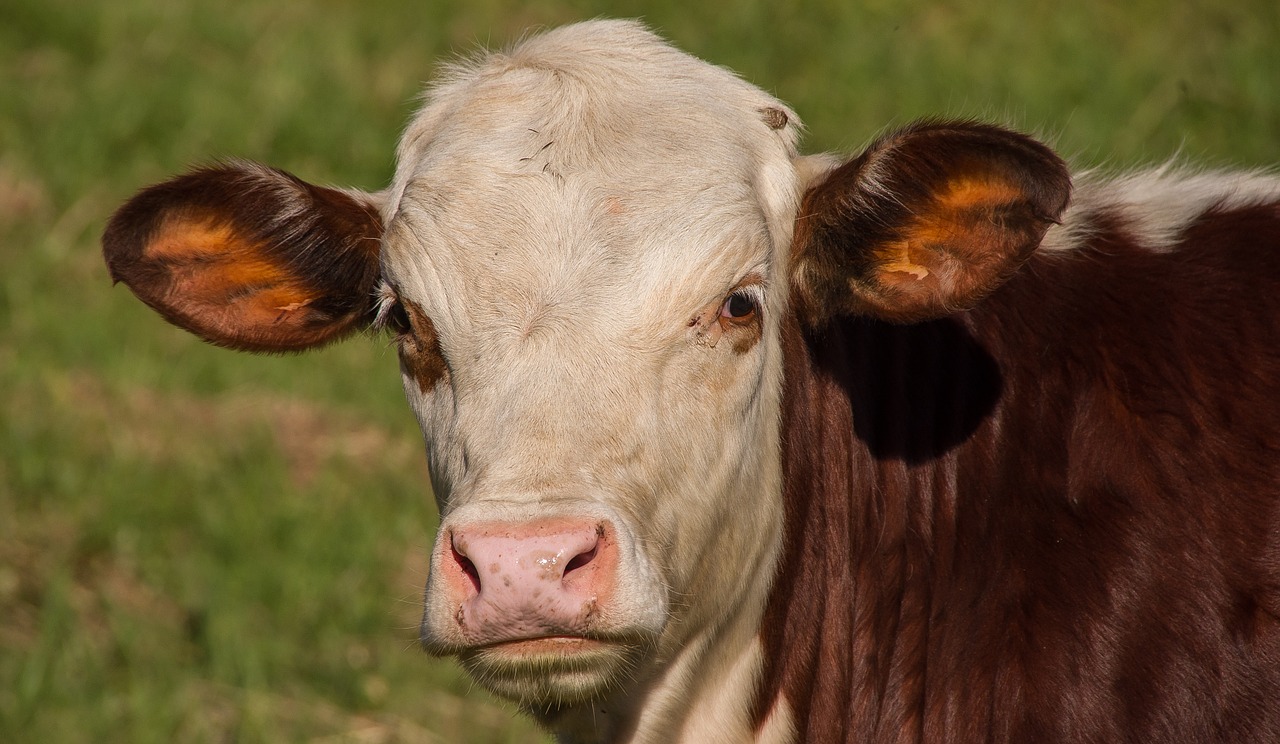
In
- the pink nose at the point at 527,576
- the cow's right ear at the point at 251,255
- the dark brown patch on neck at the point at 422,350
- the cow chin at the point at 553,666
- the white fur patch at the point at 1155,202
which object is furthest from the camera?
the cow's right ear at the point at 251,255

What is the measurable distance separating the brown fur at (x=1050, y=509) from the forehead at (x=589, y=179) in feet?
1.35

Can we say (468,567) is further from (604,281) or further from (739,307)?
(739,307)

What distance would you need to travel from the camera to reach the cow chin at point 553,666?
2.99 meters

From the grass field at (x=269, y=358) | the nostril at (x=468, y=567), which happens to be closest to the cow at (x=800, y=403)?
the nostril at (x=468, y=567)

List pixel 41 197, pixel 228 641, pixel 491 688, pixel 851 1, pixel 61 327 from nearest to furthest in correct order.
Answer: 1. pixel 491 688
2. pixel 228 641
3. pixel 61 327
4. pixel 41 197
5. pixel 851 1

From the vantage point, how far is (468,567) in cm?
299

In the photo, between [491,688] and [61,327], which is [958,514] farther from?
[61,327]

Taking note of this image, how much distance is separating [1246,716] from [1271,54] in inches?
278

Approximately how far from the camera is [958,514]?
358 cm

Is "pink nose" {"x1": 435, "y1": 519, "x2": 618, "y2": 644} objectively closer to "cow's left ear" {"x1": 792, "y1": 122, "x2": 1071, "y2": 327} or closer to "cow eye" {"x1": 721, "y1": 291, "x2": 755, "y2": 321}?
"cow eye" {"x1": 721, "y1": 291, "x2": 755, "y2": 321}

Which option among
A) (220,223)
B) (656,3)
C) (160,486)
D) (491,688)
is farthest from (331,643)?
(656,3)

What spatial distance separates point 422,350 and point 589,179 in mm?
564

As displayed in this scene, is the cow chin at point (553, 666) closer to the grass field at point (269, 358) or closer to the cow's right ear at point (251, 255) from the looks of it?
the cow's right ear at point (251, 255)

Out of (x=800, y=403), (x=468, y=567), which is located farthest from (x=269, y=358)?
(x=468, y=567)
